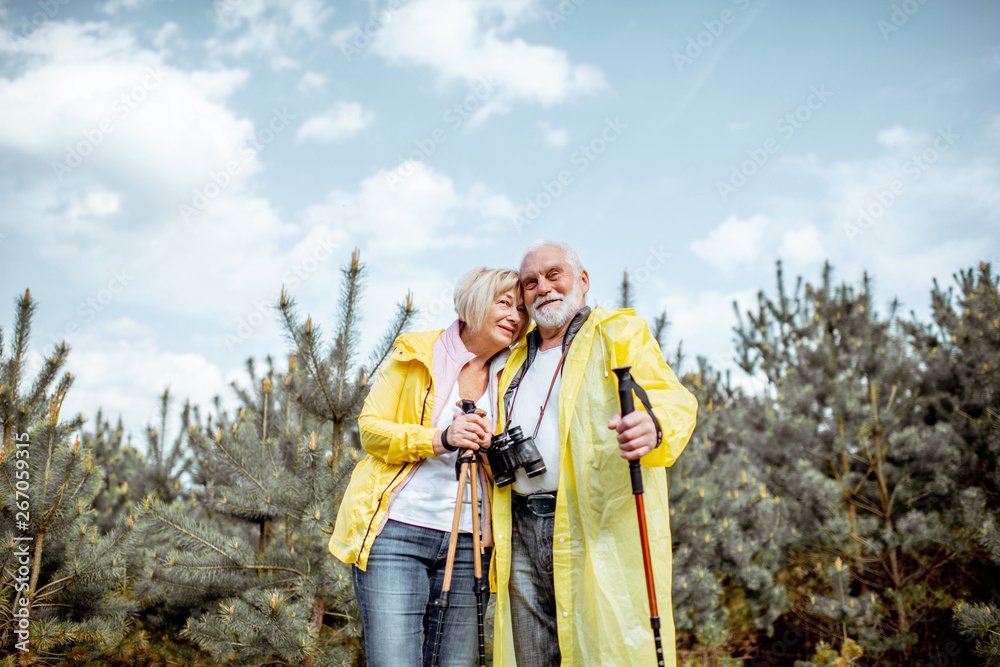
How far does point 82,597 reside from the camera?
152 inches

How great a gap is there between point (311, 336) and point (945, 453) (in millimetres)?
5993

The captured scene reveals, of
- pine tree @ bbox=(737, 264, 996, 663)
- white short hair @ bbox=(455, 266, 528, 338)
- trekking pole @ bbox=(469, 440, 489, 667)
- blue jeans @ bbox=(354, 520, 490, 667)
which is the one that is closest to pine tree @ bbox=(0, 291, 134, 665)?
blue jeans @ bbox=(354, 520, 490, 667)

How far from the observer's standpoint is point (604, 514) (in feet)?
6.65

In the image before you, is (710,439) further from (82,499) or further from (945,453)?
(82,499)

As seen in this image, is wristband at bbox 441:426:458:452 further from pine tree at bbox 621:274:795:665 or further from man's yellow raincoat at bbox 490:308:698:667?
pine tree at bbox 621:274:795:665

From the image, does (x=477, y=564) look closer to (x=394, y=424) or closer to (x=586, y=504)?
(x=586, y=504)

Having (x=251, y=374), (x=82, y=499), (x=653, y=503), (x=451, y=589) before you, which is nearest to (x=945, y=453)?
(x=653, y=503)

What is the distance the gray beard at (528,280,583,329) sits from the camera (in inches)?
94.9

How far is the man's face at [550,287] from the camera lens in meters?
2.42

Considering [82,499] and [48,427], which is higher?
[48,427]

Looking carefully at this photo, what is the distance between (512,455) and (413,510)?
0.42 metres

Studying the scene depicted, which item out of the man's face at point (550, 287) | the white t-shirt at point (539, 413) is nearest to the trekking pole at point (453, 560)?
the white t-shirt at point (539, 413)

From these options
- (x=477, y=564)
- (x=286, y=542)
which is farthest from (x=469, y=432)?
(x=286, y=542)

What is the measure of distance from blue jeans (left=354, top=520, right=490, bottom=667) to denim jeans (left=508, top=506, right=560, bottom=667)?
134 millimetres
